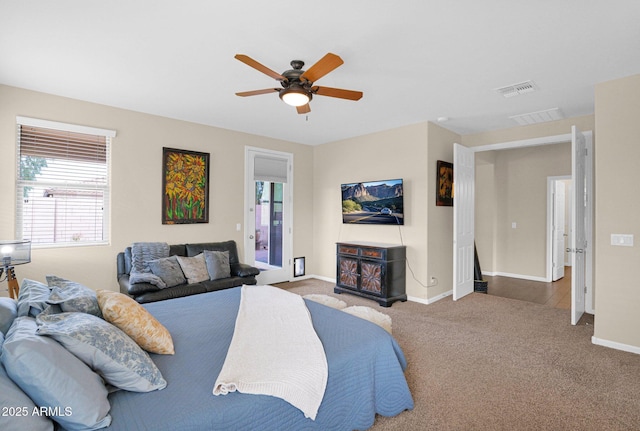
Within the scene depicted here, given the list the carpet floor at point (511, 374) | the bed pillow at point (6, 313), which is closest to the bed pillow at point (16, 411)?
the bed pillow at point (6, 313)

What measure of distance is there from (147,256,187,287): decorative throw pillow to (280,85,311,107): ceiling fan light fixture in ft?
8.24

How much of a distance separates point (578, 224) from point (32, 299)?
16.8 feet

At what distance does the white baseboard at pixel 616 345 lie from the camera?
311 cm

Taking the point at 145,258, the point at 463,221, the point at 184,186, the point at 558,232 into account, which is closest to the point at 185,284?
the point at 145,258

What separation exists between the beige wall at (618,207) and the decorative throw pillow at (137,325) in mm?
3996

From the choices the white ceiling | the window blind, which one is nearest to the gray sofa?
the window blind

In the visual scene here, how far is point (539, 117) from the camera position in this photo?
4402 mm

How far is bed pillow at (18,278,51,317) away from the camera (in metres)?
1.73

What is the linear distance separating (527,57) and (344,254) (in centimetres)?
346

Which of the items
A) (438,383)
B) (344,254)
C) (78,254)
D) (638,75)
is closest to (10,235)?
(78,254)

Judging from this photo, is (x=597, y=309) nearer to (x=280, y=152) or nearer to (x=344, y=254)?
(x=344, y=254)

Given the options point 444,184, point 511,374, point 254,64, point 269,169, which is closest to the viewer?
point 254,64

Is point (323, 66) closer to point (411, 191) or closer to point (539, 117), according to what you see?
point (411, 191)

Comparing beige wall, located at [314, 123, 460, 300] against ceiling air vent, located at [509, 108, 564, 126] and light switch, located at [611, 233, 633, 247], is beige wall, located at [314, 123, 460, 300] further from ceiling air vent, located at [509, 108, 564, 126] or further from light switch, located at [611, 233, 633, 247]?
light switch, located at [611, 233, 633, 247]
